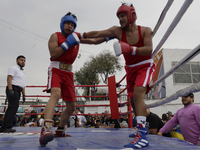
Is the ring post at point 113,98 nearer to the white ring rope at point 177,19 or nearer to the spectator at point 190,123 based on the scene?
the spectator at point 190,123

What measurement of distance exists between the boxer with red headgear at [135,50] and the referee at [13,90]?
5.98 ft

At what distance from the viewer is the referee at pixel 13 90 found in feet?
9.72

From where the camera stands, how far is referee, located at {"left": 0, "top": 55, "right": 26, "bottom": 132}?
9.72 feet

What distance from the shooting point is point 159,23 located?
6.29 ft

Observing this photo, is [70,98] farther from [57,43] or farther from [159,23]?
[159,23]

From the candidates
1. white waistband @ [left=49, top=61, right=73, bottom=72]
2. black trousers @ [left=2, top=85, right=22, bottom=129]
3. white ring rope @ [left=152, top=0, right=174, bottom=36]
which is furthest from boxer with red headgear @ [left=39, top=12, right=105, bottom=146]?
black trousers @ [left=2, top=85, right=22, bottom=129]

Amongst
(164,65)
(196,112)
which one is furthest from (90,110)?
(196,112)

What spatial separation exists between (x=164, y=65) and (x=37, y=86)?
975cm

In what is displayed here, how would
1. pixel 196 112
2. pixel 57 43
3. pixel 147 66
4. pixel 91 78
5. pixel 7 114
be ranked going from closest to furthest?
pixel 147 66
pixel 57 43
pixel 196 112
pixel 7 114
pixel 91 78

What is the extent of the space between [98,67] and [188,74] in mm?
10764

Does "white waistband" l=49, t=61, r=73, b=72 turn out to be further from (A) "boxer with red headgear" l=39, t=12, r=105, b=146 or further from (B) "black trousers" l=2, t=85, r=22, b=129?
(B) "black trousers" l=2, t=85, r=22, b=129

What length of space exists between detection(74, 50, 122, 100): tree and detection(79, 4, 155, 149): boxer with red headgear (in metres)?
18.8

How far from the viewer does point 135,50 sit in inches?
67.2

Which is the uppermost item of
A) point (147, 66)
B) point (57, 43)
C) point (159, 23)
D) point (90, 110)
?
point (159, 23)
